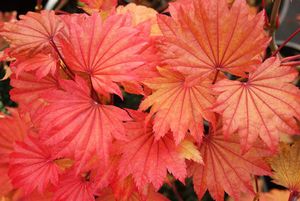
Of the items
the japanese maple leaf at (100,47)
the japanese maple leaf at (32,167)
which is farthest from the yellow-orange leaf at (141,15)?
the japanese maple leaf at (32,167)

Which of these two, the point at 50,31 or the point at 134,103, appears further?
the point at 134,103

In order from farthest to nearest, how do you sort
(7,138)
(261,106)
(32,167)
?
1. (7,138)
2. (32,167)
3. (261,106)

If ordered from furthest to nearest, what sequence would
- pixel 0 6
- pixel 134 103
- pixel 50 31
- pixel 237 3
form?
pixel 0 6
pixel 134 103
pixel 50 31
pixel 237 3

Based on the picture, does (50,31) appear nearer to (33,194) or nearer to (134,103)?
(33,194)

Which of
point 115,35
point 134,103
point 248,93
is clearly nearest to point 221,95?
point 248,93

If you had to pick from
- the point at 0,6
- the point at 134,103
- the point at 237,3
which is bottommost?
the point at 134,103

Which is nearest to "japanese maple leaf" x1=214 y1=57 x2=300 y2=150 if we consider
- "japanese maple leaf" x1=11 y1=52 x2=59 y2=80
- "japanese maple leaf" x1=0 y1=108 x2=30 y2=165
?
"japanese maple leaf" x1=11 y1=52 x2=59 y2=80

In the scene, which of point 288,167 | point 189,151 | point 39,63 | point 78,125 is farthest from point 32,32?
point 288,167

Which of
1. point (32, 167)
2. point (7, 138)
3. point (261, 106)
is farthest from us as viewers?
point (7, 138)

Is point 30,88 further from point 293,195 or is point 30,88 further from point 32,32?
point 293,195
